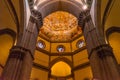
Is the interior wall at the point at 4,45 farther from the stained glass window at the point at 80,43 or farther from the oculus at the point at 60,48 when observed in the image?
the stained glass window at the point at 80,43

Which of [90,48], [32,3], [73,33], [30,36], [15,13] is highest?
[73,33]

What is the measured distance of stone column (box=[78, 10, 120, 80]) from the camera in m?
7.21

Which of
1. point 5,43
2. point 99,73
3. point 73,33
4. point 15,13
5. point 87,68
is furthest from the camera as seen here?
point 73,33

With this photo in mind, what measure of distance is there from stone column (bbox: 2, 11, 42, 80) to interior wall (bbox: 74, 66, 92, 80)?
882 centimetres

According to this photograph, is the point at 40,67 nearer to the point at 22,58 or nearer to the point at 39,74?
the point at 39,74

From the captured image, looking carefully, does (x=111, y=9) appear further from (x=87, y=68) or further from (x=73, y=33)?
(x=73, y=33)

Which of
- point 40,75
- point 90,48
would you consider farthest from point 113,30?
point 40,75

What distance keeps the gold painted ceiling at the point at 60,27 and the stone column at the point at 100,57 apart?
37.0 feet

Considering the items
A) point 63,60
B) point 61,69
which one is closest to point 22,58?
point 63,60

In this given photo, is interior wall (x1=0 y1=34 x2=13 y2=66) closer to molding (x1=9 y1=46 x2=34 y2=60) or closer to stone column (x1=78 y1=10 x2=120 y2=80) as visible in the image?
molding (x1=9 y1=46 x2=34 y2=60)

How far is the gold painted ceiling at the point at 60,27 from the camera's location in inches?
828

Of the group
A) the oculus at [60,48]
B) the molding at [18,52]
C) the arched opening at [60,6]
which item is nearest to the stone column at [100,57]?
the arched opening at [60,6]

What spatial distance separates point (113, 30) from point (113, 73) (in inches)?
156

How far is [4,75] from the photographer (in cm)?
→ 701
